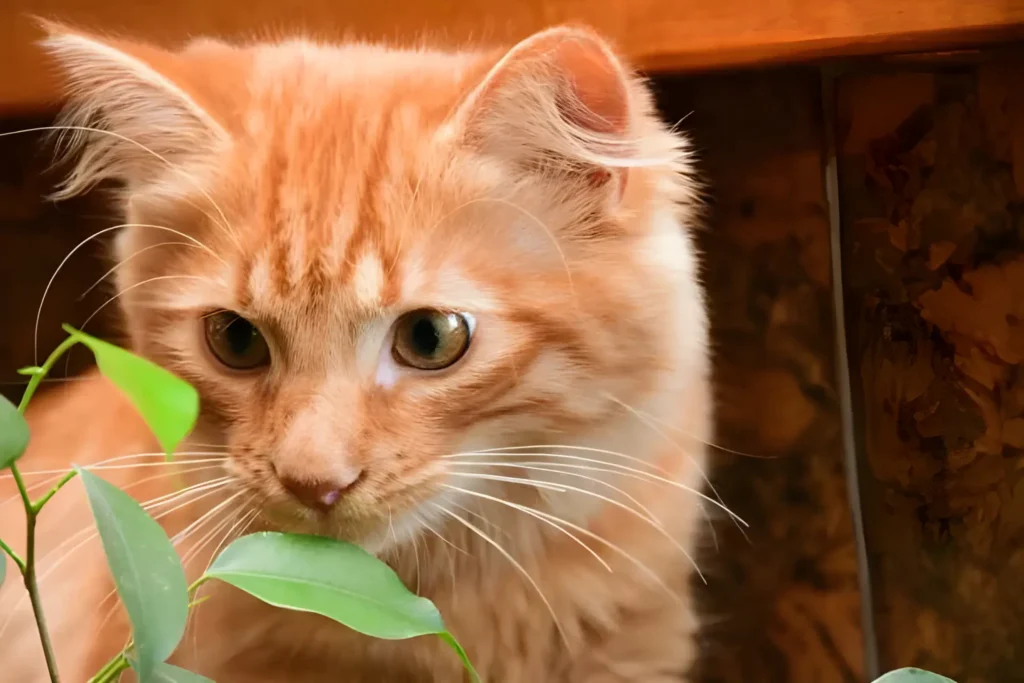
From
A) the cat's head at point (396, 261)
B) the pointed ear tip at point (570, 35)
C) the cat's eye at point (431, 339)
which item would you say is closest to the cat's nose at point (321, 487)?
the cat's head at point (396, 261)

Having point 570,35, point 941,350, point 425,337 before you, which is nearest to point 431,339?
point 425,337

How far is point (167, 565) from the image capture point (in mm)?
414

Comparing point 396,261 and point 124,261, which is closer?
point 396,261

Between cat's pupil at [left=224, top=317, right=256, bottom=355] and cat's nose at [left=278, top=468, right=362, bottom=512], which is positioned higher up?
cat's pupil at [left=224, top=317, right=256, bottom=355]

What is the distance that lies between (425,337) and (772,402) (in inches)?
14.8

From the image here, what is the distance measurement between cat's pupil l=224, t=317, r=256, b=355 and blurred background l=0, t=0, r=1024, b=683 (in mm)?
223

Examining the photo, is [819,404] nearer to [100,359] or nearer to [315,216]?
[315,216]

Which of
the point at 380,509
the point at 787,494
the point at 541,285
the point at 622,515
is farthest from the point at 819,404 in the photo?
the point at 380,509

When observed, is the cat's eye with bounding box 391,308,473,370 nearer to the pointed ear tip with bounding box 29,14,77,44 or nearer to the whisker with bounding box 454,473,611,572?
the whisker with bounding box 454,473,611,572

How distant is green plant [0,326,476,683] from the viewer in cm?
40

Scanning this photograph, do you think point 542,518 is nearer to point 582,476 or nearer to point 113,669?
point 582,476

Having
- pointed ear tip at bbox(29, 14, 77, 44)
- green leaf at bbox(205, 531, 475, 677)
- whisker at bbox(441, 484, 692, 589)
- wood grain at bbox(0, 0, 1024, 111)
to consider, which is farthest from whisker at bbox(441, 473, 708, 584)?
pointed ear tip at bbox(29, 14, 77, 44)

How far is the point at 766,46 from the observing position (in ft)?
2.46

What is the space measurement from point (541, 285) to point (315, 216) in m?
0.18
